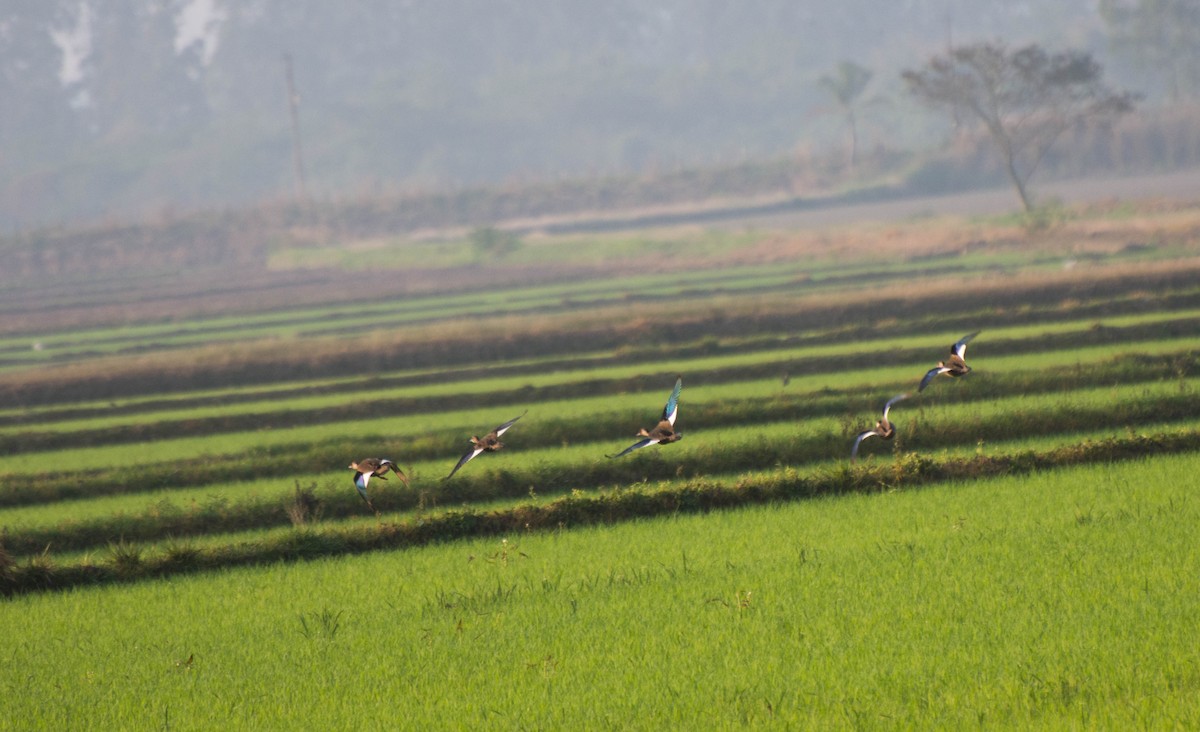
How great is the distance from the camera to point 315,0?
431 ft

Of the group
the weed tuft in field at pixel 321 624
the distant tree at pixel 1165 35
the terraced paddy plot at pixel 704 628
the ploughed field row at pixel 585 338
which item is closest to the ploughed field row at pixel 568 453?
the terraced paddy plot at pixel 704 628

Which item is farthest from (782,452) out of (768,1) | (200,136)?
(768,1)

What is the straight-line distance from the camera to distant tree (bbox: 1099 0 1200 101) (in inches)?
3201

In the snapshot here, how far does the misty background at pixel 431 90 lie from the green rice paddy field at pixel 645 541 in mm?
75143

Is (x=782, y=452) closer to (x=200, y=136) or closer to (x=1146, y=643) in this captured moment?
(x=1146, y=643)

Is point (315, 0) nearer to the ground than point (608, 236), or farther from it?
farther from it

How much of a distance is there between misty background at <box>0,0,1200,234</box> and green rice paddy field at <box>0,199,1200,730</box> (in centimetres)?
7514

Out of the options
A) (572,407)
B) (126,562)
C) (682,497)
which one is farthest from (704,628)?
(572,407)

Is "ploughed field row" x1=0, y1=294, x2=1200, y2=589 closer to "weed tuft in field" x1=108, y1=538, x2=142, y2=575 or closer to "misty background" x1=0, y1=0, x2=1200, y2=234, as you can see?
"weed tuft in field" x1=108, y1=538, x2=142, y2=575

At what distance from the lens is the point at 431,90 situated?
4665 inches

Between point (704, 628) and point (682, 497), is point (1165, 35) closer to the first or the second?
point (682, 497)

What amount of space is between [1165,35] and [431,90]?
6129cm

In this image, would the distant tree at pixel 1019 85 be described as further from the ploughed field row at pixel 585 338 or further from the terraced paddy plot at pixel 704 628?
the terraced paddy plot at pixel 704 628

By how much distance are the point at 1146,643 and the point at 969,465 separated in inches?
233
